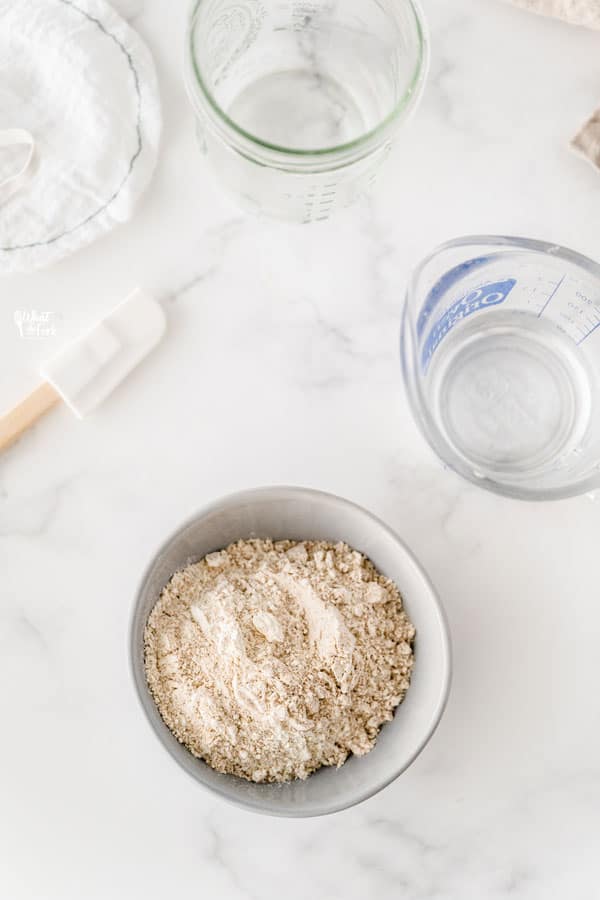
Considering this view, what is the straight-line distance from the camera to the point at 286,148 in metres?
0.73

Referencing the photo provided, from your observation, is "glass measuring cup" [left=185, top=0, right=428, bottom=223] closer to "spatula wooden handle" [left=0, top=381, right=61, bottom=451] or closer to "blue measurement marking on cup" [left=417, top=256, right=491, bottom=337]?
"blue measurement marking on cup" [left=417, top=256, right=491, bottom=337]

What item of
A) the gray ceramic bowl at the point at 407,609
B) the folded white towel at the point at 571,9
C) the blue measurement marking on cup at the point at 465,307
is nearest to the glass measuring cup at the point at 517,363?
the blue measurement marking on cup at the point at 465,307

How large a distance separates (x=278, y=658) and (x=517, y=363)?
0.38m

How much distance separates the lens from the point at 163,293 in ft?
2.87

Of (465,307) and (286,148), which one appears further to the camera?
(465,307)

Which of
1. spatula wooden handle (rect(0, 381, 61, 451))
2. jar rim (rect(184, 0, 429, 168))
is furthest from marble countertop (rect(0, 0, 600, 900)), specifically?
jar rim (rect(184, 0, 429, 168))

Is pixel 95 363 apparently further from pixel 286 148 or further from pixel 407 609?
pixel 407 609

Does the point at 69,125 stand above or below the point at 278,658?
above

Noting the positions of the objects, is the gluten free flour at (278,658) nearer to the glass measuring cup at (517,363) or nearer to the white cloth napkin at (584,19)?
the glass measuring cup at (517,363)

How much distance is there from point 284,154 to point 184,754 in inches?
19.9

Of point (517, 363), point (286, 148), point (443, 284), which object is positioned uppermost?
point (286, 148)

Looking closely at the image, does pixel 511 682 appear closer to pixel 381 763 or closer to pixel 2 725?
pixel 381 763

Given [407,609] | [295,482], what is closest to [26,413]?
[295,482]

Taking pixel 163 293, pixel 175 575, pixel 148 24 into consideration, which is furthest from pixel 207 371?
pixel 148 24
